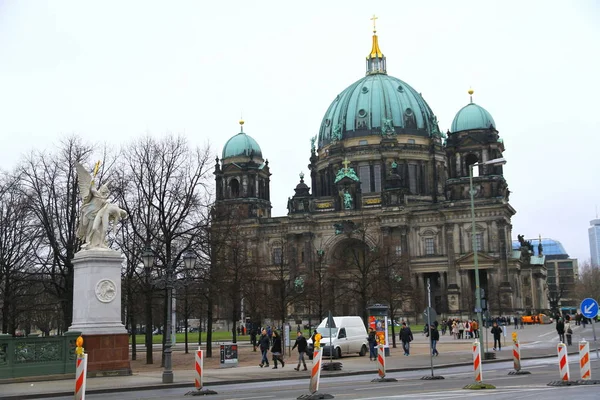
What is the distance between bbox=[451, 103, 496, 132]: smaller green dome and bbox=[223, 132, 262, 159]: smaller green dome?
3130cm

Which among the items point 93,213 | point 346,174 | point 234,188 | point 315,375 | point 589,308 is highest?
point 346,174

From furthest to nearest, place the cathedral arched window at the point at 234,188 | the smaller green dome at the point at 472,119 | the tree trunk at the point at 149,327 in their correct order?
the cathedral arched window at the point at 234,188 < the smaller green dome at the point at 472,119 < the tree trunk at the point at 149,327

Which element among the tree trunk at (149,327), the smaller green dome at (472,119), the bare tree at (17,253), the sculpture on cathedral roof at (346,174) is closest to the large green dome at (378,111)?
the sculpture on cathedral roof at (346,174)

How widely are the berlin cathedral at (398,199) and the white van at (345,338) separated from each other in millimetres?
48446

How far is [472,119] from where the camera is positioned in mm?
108875

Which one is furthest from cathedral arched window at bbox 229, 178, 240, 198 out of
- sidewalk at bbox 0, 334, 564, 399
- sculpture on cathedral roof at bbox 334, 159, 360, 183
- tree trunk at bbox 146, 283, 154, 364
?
tree trunk at bbox 146, 283, 154, 364

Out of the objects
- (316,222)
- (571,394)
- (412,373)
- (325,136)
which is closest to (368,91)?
(325,136)

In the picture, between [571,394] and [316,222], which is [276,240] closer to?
[316,222]

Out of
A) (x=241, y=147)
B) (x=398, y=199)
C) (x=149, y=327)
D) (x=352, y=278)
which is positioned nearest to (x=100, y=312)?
(x=149, y=327)

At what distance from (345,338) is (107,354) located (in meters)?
16.0

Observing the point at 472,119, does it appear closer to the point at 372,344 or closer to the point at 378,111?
the point at 378,111

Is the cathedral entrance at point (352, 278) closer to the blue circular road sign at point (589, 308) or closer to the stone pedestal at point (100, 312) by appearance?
the stone pedestal at point (100, 312)

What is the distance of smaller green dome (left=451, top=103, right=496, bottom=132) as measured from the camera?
356ft

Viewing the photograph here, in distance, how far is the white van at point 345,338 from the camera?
134 ft
